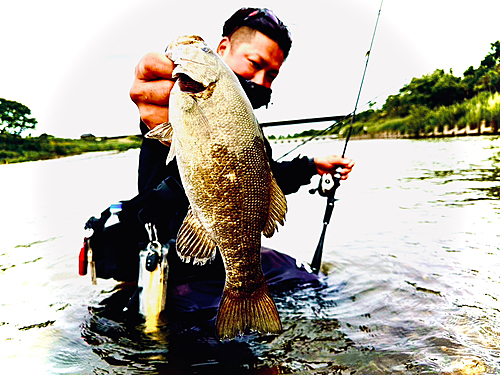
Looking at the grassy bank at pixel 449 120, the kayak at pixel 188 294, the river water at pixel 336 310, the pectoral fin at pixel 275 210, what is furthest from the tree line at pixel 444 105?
the pectoral fin at pixel 275 210

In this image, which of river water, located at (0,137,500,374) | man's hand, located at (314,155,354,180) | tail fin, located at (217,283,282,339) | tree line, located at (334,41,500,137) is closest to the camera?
tail fin, located at (217,283,282,339)

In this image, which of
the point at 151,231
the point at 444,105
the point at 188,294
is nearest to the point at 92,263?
the point at 151,231

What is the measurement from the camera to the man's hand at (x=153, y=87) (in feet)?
7.43

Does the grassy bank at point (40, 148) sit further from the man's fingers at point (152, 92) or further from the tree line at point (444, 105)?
the man's fingers at point (152, 92)

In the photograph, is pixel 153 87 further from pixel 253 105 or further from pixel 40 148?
pixel 40 148

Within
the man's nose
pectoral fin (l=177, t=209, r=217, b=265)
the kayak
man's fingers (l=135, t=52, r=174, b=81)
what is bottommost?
the kayak

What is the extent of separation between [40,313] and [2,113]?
56.3 m

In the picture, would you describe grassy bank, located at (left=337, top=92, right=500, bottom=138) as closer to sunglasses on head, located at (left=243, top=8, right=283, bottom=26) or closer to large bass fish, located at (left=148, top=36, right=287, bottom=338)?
sunglasses on head, located at (left=243, top=8, right=283, bottom=26)

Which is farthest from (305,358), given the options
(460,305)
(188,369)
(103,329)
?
(103,329)

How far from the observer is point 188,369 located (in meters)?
3.10

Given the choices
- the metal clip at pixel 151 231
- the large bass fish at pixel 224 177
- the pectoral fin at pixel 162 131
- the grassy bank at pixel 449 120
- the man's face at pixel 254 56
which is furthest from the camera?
the grassy bank at pixel 449 120

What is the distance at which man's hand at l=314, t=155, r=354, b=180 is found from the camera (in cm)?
410

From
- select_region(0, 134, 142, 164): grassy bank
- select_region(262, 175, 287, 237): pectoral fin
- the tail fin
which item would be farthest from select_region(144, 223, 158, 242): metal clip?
select_region(0, 134, 142, 164): grassy bank

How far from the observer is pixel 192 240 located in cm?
233
